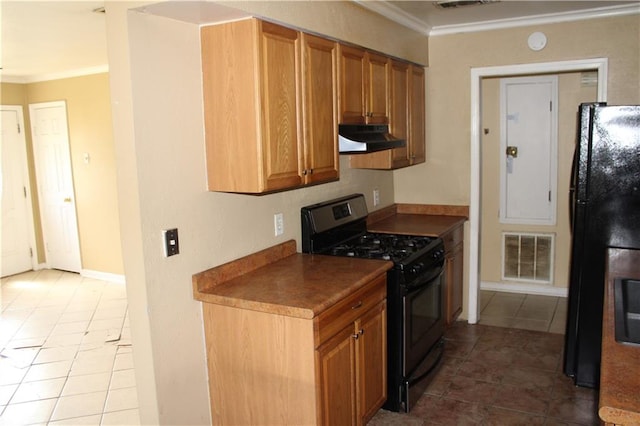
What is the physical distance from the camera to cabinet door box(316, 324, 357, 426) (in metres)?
2.37

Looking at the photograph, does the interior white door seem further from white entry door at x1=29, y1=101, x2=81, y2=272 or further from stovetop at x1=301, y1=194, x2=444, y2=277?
stovetop at x1=301, y1=194, x2=444, y2=277

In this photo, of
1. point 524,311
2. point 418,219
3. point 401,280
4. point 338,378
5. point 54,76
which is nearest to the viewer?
point 338,378

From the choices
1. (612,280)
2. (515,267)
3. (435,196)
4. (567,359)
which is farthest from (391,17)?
(515,267)

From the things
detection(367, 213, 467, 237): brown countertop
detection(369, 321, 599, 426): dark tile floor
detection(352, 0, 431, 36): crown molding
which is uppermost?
detection(352, 0, 431, 36): crown molding

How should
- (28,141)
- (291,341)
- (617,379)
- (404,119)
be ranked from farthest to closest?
1. (28,141)
2. (404,119)
3. (291,341)
4. (617,379)

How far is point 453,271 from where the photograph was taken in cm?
423

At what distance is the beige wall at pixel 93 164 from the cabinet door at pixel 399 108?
11.1 ft

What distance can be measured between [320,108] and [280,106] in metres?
0.37

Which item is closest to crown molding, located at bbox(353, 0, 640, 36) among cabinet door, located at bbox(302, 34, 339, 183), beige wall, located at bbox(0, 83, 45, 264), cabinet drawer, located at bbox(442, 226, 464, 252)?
cabinet door, located at bbox(302, 34, 339, 183)

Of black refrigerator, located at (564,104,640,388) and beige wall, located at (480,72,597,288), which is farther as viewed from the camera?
beige wall, located at (480,72,597,288)

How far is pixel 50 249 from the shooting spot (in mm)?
6902

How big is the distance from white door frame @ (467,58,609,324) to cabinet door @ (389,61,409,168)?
0.67 metres

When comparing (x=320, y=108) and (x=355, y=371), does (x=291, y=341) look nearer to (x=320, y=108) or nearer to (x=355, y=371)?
(x=355, y=371)

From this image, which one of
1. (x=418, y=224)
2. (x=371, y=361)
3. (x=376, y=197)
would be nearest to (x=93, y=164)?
(x=376, y=197)
